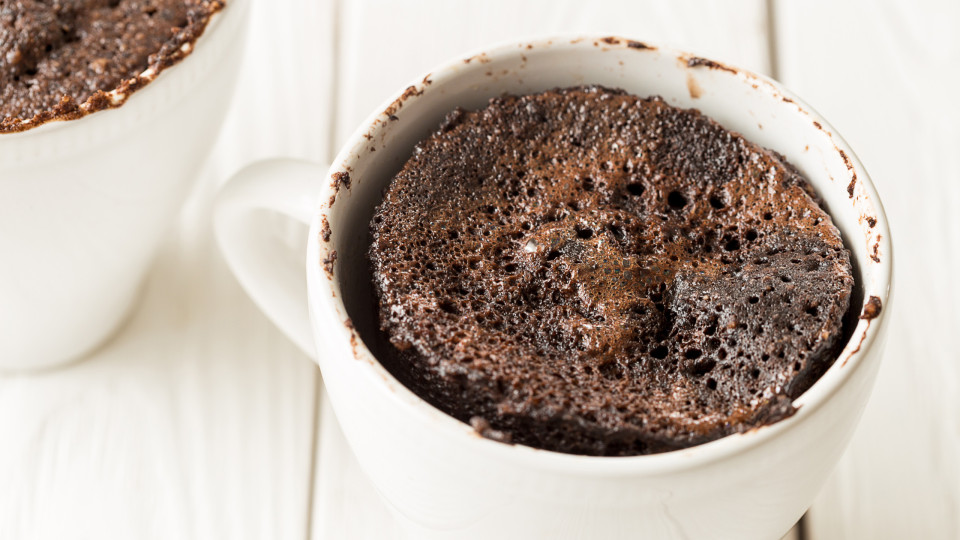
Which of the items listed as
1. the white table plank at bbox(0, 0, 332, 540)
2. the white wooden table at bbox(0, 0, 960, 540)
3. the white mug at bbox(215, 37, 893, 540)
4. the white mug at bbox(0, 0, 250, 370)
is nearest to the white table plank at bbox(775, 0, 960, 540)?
the white wooden table at bbox(0, 0, 960, 540)

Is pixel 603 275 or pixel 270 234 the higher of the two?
pixel 603 275

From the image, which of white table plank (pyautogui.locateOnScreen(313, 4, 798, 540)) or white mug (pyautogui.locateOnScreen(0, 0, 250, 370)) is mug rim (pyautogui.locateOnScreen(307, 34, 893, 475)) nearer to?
white mug (pyautogui.locateOnScreen(0, 0, 250, 370))

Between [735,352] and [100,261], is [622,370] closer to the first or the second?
[735,352]

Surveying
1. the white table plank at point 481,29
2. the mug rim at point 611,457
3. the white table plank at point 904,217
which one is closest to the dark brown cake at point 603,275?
the mug rim at point 611,457

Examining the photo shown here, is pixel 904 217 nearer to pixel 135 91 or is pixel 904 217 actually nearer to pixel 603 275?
pixel 603 275

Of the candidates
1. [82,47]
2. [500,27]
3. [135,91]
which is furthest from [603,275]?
[500,27]

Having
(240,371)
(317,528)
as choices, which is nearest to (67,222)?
(240,371)
